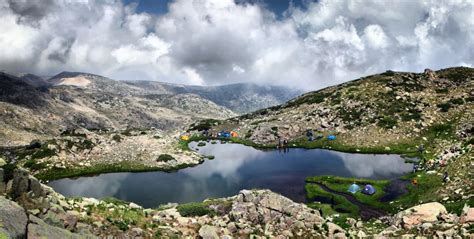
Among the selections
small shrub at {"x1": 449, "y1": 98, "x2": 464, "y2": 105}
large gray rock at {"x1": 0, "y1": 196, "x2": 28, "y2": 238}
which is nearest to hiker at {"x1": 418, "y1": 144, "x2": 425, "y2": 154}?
small shrub at {"x1": 449, "y1": 98, "x2": 464, "y2": 105}

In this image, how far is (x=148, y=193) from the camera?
275ft

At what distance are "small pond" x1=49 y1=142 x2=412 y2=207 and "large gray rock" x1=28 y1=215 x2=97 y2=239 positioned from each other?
163 ft

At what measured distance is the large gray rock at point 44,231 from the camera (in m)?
23.4

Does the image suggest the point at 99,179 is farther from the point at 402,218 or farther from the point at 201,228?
the point at 402,218

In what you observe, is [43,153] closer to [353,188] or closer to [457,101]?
[353,188]

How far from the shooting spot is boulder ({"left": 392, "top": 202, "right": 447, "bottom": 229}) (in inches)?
1624

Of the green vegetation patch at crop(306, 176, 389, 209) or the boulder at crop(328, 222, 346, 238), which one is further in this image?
the green vegetation patch at crop(306, 176, 389, 209)

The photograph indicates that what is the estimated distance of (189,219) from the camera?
39000 millimetres

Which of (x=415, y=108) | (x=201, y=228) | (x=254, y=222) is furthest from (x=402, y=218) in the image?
(x=415, y=108)

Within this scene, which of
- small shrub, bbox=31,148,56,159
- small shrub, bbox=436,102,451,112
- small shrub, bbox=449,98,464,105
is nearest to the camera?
small shrub, bbox=31,148,56,159

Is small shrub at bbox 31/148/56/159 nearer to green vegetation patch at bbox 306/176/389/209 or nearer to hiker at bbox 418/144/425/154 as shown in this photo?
green vegetation patch at bbox 306/176/389/209

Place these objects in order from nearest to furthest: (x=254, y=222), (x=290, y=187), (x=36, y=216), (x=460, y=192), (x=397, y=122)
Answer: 1. (x=36, y=216)
2. (x=254, y=222)
3. (x=460, y=192)
4. (x=290, y=187)
5. (x=397, y=122)

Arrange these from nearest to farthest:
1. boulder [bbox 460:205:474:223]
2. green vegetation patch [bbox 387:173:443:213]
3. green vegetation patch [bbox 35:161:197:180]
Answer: boulder [bbox 460:205:474:223], green vegetation patch [bbox 387:173:443:213], green vegetation patch [bbox 35:161:197:180]

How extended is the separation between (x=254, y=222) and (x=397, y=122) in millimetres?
102041
